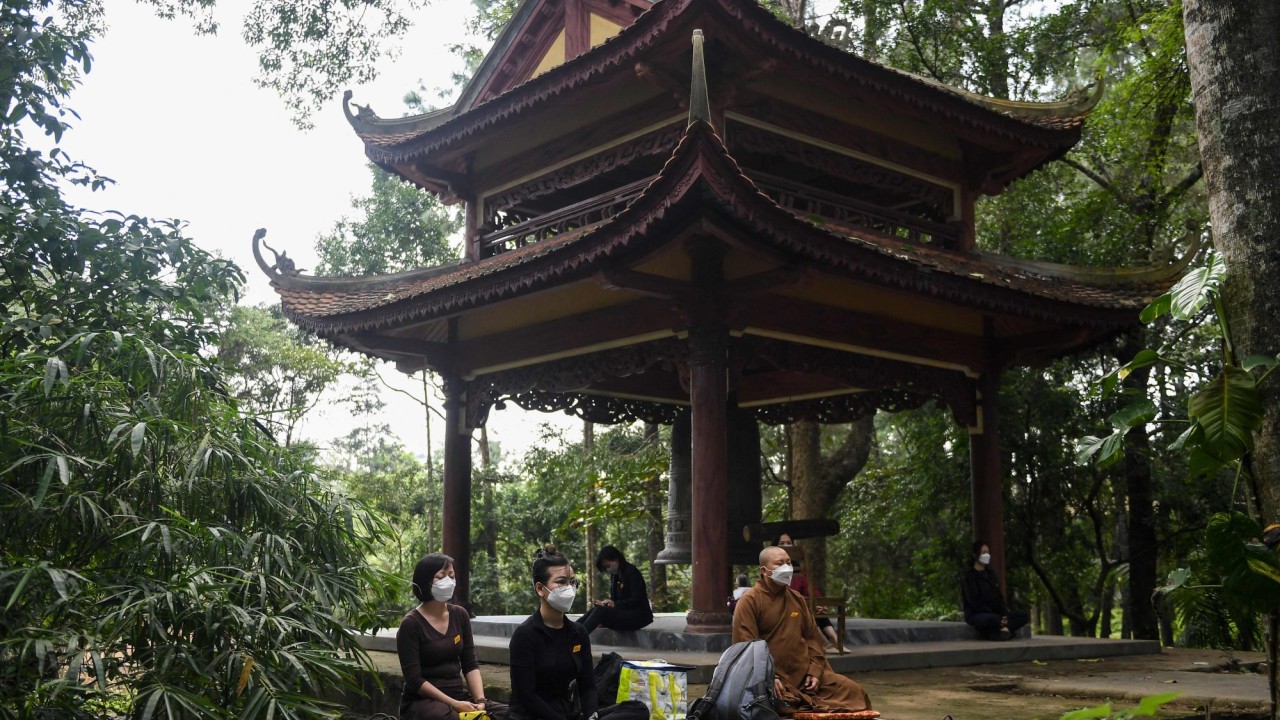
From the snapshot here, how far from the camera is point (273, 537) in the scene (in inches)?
232

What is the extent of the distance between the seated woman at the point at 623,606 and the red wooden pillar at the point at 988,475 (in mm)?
3624

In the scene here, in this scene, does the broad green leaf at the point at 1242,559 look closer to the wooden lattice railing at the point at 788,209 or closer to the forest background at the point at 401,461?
the forest background at the point at 401,461

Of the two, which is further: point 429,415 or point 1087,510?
point 429,415

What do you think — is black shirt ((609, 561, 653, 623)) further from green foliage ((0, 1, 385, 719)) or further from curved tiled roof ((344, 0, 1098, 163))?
curved tiled roof ((344, 0, 1098, 163))

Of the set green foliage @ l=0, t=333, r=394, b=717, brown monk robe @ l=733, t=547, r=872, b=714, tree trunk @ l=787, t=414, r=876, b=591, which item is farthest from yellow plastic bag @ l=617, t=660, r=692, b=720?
tree trunk @ l=787, t=414, r=876, b=591

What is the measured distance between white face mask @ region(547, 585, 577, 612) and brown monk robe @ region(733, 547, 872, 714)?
119 centimetres

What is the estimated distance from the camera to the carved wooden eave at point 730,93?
8.84 meters

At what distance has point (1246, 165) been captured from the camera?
5.11 m

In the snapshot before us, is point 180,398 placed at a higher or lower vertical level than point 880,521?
higher

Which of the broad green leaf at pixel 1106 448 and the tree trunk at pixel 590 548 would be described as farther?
the tree trunk at pixel 590 548

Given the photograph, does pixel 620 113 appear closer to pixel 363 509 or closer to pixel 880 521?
pixel 363 509

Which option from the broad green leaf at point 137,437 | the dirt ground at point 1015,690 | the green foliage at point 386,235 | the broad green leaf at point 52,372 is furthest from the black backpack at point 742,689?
the green foliage at point 386,235

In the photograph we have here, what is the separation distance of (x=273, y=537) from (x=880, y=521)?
12.8 metres

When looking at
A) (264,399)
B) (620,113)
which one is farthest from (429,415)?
(620,113)
